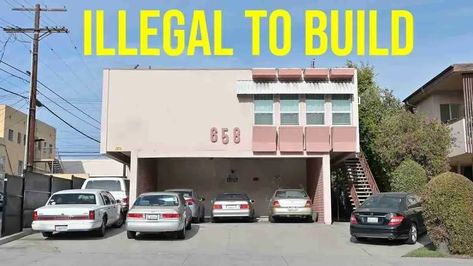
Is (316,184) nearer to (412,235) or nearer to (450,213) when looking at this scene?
(412,235)

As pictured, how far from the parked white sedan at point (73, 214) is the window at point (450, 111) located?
19994 millimetres

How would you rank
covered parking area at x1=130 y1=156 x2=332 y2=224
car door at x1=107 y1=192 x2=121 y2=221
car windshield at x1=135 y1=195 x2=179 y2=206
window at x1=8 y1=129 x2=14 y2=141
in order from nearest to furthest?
car windshield at x1=135 y1=195 x2=179 y2=206 < car door at x1=107 y1=192 x2=121 y2=221 < covered parking area at x1=130 y1=156 x2=332 y2=224 < window at x1=8 y1=129 x2=14 y2=141

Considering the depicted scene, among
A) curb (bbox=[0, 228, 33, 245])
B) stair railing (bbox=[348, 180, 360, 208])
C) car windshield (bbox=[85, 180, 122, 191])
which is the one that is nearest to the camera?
curb (bbox=[0, 228, 33, 245])

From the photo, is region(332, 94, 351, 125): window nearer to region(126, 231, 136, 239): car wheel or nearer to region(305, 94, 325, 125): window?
region(305, 94, 325, 125): window

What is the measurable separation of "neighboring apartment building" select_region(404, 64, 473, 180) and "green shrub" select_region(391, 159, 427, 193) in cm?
341

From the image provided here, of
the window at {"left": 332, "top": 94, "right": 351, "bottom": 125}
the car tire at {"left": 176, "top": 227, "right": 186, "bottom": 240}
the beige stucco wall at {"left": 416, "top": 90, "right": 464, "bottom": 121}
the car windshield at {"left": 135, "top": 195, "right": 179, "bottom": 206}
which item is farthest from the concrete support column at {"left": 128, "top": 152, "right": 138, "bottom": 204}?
the beige stucco wall at {"left": 416, "top": 90, "right": 464, "bottom": 121}

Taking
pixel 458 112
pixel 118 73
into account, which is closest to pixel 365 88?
pixel 458 112

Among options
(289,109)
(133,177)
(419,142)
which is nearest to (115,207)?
(133,177)

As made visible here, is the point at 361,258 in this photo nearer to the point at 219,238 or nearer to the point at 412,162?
the point at 219,238

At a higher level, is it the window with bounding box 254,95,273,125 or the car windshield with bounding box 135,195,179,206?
the window with bounding box 254,95,273,125

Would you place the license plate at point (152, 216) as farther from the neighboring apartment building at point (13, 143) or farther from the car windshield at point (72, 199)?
the neighboring apartment building at point (13, 143)

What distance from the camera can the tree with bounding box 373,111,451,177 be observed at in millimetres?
26578

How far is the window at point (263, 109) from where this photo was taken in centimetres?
2589

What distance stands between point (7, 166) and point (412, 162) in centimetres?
3766
